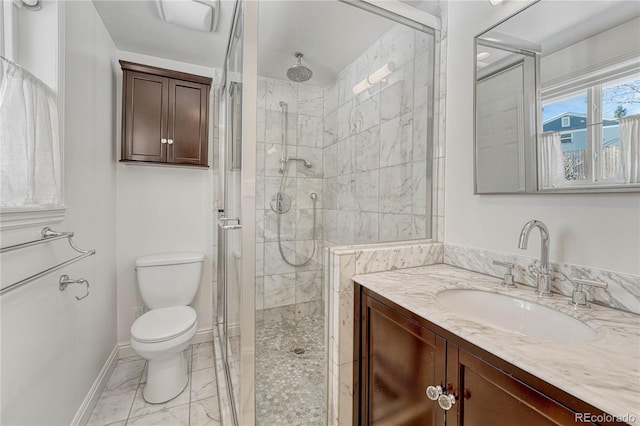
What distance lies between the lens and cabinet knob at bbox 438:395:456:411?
73cm

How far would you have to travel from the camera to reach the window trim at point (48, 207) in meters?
0.95

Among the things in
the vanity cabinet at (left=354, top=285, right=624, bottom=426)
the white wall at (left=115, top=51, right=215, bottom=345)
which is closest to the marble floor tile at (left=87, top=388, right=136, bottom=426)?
the white wall at (left=115, top=51, right=215, bottom=345)

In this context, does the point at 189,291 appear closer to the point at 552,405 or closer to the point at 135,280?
the point at 135,280

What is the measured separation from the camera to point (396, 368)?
38.1 inches

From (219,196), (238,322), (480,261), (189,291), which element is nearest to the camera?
(480,261)

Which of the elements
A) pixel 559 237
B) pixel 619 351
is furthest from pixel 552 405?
pixel 559 237

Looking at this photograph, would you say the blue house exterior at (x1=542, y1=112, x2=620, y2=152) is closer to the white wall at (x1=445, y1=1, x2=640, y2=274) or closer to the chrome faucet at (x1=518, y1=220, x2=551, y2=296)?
the white wall at (x1=445, y1=1, x2=640, y2=274)

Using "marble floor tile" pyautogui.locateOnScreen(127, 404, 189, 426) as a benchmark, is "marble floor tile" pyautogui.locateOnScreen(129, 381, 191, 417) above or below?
above

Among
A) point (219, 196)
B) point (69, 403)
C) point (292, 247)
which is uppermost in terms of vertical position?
point (219, 196)

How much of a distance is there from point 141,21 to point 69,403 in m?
2.22

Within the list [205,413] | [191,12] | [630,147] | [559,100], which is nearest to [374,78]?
[559,100]

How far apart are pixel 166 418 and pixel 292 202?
145 cm

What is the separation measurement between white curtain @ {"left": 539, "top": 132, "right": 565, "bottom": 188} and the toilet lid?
2001mm

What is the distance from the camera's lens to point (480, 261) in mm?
1249
